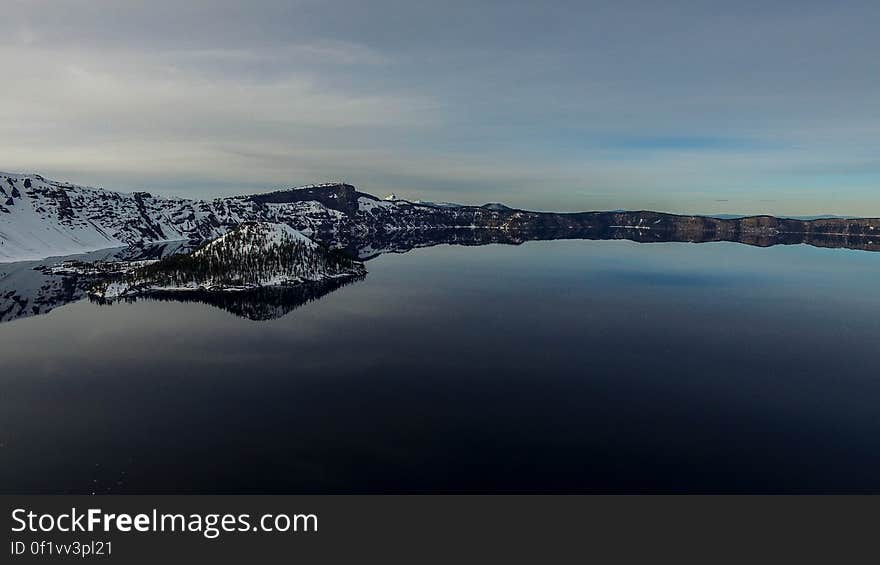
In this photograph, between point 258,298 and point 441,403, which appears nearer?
point 441,403

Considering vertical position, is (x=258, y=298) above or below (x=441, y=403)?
above

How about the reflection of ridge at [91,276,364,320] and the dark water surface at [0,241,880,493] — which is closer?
the dark water surface at [0,241,880,493]

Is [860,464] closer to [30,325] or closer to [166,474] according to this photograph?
[166,474]

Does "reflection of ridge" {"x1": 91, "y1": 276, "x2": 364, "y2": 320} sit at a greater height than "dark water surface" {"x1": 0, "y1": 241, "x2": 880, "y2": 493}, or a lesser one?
greater
